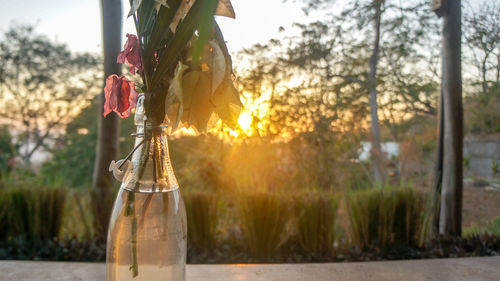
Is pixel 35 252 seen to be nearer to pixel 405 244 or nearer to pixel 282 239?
pixel 282 239

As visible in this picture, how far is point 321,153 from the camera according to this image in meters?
3.51

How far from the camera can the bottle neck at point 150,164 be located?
615mm

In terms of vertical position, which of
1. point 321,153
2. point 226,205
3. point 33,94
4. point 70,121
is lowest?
point 226,205

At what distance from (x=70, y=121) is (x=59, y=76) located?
0.93m

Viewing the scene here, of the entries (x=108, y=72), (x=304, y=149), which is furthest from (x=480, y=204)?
(x=108, y=72)

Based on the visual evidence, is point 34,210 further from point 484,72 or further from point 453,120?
→ point 484,72

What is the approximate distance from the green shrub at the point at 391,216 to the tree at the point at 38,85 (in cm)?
520

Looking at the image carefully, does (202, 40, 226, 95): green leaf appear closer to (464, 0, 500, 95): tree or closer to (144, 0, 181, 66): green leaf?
(144, 0, 181, 66): green leaf

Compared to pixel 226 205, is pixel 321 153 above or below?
above

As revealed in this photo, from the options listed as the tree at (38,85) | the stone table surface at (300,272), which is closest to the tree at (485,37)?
the stone table surface at (300,272)

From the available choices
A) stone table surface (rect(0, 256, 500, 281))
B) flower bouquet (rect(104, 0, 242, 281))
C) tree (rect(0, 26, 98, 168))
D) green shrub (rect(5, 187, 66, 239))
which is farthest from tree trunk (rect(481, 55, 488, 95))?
tree (rect(0, 26, 98, 168))

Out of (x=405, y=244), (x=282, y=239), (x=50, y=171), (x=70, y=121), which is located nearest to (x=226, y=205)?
(x=282, y=239)

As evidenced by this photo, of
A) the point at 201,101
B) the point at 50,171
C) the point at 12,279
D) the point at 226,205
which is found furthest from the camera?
the point at 50,171

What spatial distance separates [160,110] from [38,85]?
6.40 metres
